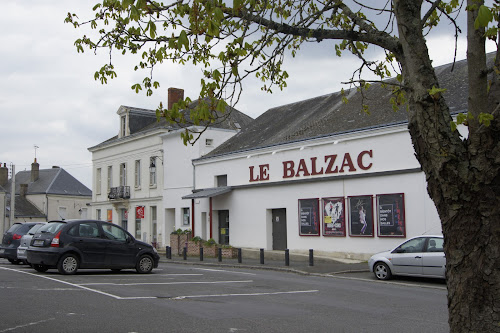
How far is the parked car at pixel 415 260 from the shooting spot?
15.5 meters

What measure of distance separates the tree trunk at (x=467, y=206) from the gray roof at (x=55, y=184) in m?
63.5

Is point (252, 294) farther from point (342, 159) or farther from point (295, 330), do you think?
point (342, 159)

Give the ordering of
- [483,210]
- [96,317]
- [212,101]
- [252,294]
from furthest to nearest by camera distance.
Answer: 1. [252,294]
2. [96,317]
3. [212,101]
4. [483,210]

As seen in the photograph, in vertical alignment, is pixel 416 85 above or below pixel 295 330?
above

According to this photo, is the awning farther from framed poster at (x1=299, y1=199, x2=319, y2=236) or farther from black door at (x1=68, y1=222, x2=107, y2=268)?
black door at (x1=68, y1=222, x2=107, y2=268)

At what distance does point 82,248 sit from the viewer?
1570 cm

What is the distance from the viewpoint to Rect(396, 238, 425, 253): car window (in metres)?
16.0

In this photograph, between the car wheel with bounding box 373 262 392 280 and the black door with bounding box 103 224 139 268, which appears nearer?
the black door with bounding box 103 224 139 268

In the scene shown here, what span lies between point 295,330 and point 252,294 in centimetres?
445

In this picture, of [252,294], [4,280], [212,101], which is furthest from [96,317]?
[4,280]

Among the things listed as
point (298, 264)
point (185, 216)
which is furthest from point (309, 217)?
point (185, 216)

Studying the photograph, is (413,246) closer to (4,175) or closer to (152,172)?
(152,172)

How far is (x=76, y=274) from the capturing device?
1602 cm

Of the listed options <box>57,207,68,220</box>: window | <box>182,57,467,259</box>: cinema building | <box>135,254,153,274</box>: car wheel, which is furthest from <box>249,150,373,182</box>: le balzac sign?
<box>57,207,68,220</box>: window
